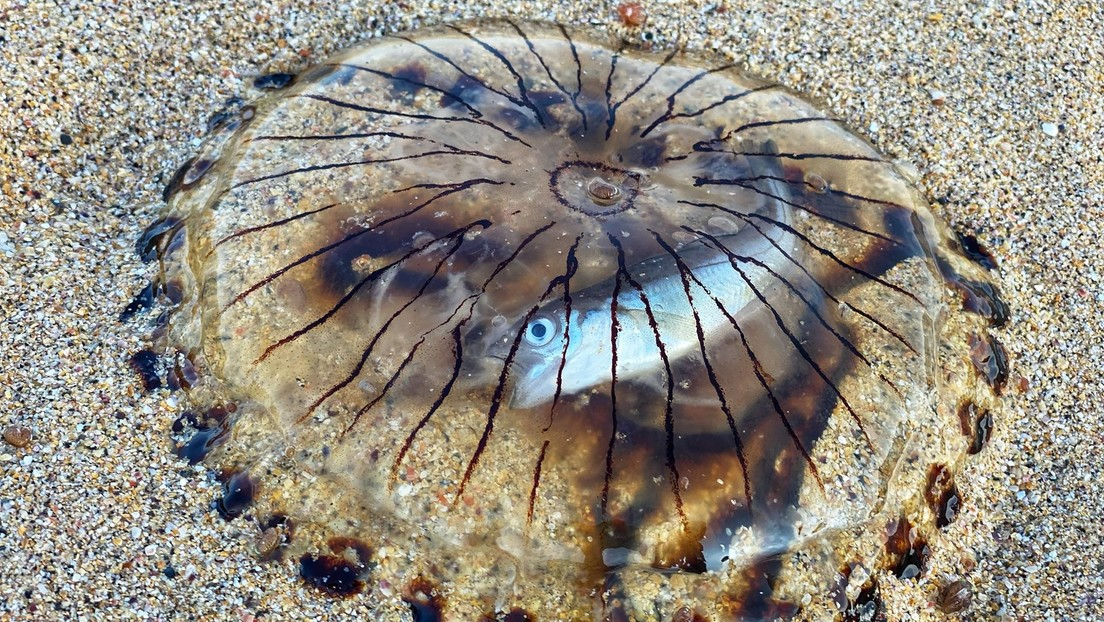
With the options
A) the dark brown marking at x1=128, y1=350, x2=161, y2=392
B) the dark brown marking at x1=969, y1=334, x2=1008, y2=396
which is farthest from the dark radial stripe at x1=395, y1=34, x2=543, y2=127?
the dark brown marking at x1=969, y1=334, x2=1008, y2=396

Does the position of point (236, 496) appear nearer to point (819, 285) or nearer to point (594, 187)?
point (594, 187)

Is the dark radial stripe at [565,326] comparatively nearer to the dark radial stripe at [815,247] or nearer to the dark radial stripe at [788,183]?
the dark radial stripe at [815,247]

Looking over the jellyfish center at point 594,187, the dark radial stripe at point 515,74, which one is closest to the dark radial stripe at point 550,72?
the dark radial stripe at point 515,74

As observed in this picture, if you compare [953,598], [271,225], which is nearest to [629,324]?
[271,225]

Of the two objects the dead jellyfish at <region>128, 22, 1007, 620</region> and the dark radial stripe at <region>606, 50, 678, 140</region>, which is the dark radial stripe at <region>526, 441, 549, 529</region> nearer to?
the dead jellyfish at <region>128, 22, 1007, 620</region>

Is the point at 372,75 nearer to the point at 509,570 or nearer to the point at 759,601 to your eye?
the point at 509,570

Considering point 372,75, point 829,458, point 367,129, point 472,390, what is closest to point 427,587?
point 472,390

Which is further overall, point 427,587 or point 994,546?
point 994,546

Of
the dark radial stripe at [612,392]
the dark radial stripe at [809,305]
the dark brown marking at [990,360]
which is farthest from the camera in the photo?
the dark brown marking at [990,360]
